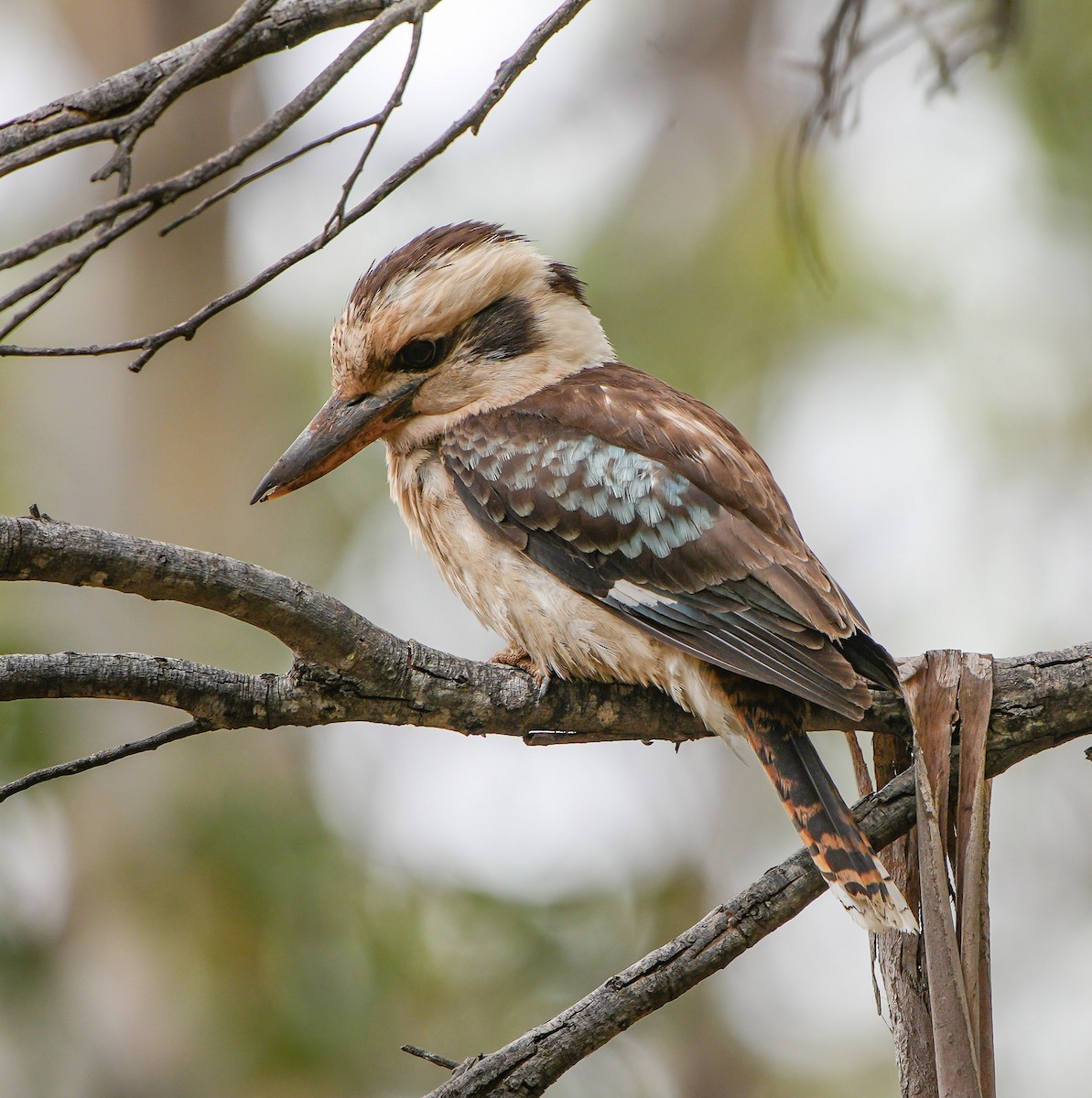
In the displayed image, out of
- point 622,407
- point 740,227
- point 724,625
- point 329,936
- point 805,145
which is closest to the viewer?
point 724,625

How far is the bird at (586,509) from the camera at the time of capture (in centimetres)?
225

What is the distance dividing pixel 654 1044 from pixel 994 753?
17.5 ft

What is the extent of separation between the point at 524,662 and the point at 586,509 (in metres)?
0.34

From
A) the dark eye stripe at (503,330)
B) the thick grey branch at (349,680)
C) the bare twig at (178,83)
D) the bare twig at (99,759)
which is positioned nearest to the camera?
the thick grey branch at (349,680)

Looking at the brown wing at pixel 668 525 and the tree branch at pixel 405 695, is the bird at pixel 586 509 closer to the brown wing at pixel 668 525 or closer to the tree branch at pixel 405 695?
the brown wing at pixel 668 525

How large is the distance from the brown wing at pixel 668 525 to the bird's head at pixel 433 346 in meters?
0.11

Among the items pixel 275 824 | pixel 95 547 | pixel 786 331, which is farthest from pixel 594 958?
pixel 95 547

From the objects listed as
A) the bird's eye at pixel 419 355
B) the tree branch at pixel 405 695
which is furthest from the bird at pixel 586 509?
the tree branch at pixel 405 695

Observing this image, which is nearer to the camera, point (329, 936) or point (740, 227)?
point (329, 936)

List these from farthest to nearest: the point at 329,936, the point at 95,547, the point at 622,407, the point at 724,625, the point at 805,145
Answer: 1. the point at 329,936
2. the point at 805,145
3. the point at 622,407
4. the point at 724,625
5. the point at 95,547

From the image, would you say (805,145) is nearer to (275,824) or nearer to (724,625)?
(724,625)

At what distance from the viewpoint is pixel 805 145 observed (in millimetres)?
2918

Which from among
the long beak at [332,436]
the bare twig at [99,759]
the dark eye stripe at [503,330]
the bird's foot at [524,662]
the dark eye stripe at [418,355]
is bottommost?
the bare twig at [99,759]

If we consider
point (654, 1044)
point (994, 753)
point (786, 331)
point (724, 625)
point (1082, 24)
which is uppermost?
point (1082, 24)
